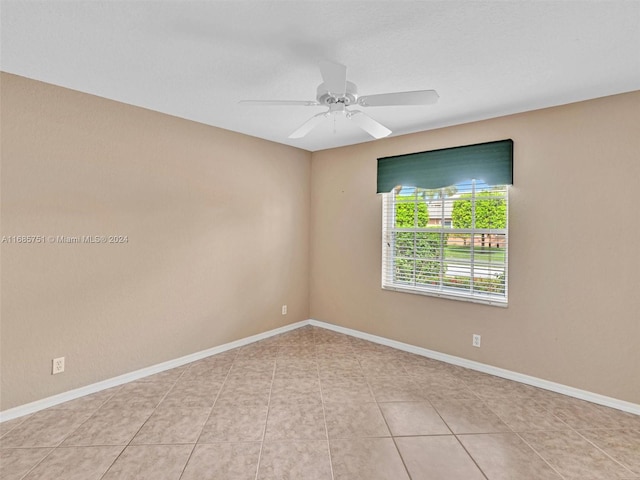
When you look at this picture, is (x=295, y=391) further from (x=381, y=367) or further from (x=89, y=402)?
(x=89, y=402)

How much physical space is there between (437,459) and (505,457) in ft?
1.38

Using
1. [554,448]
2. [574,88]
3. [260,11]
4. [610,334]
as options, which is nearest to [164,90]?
[260,11]

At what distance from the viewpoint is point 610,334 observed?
2633mm

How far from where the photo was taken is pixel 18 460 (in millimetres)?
1957

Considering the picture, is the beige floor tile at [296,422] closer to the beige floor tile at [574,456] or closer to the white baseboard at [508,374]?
the beige floor tile at [574,456]

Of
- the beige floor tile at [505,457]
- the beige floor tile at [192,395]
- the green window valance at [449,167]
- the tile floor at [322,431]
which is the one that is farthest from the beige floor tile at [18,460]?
the green window valance at [449,167]

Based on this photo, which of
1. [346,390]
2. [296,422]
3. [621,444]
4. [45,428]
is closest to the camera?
[621,444]

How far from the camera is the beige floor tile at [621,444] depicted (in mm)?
1997

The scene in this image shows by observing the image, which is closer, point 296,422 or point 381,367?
point 296,422

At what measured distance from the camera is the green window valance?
3.14m

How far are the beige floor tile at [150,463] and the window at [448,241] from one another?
270cm

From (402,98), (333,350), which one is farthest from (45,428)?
(402,98)

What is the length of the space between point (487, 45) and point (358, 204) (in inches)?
96.5

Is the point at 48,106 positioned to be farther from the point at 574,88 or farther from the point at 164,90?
the point at 574,88
